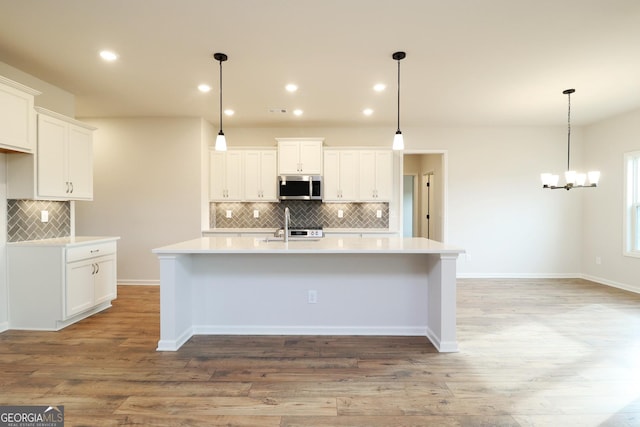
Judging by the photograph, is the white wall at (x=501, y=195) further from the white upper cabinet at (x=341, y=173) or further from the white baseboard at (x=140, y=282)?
the white baseboard at (x=140, y=282)

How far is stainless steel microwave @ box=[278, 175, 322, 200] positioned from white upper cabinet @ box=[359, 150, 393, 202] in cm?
76

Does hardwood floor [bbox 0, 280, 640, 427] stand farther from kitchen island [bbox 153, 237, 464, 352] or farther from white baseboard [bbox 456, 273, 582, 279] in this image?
white baseboard [bbox 456, 273, 582, 279]

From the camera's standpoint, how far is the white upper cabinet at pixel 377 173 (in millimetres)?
5504

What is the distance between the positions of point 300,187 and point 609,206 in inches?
195

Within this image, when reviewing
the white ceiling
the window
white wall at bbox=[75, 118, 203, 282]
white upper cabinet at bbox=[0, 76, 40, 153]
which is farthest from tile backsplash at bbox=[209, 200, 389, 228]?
the window

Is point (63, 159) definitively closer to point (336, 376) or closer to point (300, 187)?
point (300, 187)

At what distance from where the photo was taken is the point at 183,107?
472cm

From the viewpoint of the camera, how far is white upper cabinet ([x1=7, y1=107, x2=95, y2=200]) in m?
3.30

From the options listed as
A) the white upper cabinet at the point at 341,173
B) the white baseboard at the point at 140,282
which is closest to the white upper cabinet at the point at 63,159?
the white baseboard at the point at 140,282

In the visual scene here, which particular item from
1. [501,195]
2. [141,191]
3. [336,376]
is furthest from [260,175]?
[501,195]

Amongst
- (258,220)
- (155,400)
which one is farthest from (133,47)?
(258,220)

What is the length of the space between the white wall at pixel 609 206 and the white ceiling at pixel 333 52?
0.46 meters

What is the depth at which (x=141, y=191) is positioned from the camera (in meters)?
5.20

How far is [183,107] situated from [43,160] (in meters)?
1.88
